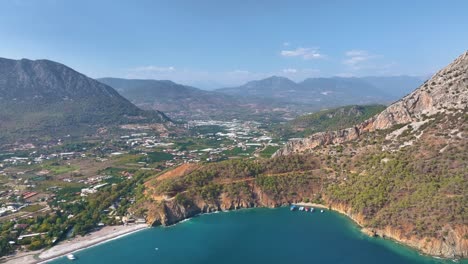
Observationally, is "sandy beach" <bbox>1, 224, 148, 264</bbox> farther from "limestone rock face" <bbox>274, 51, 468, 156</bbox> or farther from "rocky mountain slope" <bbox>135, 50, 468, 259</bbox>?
"limestone rock face" <bbox>274, 51, 468, 156</bbox>

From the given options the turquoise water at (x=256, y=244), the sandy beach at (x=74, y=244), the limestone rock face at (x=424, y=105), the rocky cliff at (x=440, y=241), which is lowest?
the sandy beach at (x=74, y=244)

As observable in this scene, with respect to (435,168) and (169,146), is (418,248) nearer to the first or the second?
(435,168)

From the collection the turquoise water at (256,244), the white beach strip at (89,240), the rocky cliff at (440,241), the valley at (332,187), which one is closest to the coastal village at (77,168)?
the valley at (332,187)

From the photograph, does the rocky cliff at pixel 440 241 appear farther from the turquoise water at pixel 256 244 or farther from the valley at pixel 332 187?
the turquoise water at pixel 256 244

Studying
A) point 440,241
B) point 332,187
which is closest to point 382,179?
point 332,187

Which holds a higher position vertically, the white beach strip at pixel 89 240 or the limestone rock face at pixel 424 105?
the limestone rock face at pixel 424 105

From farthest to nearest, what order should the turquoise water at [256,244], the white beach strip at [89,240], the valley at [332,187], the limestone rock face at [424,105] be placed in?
1. the limestone rock face at [424,105]
2. the valley at [332,187]
3. the white beach strip at [89,240]
4. the turquoise water at [256,244]

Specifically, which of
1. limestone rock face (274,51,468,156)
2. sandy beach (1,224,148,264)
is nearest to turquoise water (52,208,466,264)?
sandy beach (1,224,148,264)
